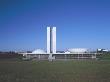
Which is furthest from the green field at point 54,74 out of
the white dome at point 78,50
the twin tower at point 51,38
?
the white dome at point 78,50

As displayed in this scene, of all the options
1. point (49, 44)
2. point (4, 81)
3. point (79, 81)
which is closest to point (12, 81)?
point (4, 81)

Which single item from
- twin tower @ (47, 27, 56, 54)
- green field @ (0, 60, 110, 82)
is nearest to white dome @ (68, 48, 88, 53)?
twin tower @ (47, 27, 56, 54)

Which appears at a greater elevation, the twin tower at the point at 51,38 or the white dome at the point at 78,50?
the twin tower at the point at 51,38

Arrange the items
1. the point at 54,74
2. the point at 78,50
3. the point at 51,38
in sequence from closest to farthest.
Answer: the point at 54,74
the point at 51,38
the point at 78,50

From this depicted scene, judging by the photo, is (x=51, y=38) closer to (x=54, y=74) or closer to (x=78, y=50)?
(x=78, y=50)

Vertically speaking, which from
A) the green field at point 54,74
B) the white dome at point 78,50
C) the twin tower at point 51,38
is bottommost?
the green field at point 54,74

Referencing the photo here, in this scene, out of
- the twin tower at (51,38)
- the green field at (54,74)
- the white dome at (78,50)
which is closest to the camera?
the green field at (54,74)

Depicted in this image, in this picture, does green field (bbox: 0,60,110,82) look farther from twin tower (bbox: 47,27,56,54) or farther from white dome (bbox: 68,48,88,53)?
white dome (bbox: 68,48,88,53)

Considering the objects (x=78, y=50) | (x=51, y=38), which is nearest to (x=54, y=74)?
(x=51, y=38)

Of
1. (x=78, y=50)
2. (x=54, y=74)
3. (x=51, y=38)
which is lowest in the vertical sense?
(x=54, y=74)

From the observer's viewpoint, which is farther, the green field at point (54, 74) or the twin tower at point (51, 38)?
the twin tower at point (51, 38)

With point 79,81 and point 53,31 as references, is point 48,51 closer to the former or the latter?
point 53,31

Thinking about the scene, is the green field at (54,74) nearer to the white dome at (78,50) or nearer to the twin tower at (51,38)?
the twin tower at (51,38)

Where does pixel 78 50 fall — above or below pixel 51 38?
below
